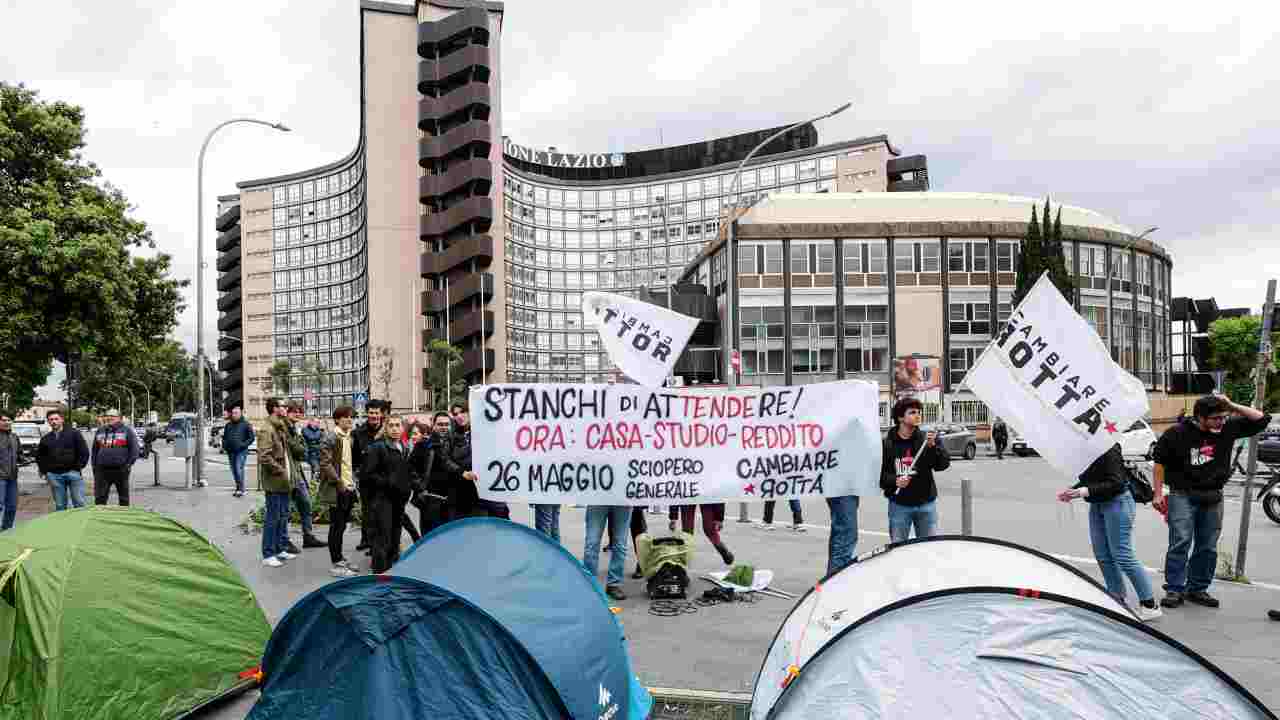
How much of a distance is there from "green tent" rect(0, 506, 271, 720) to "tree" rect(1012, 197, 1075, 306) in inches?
1676

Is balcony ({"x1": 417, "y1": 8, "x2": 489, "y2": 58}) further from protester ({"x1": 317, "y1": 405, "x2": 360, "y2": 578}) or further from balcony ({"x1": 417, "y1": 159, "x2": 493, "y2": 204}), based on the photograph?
protester ({"x1": 317, "y1": 405, "x2": 360, "y2": 578})

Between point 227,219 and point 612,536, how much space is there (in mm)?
105651

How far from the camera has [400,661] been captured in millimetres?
3719

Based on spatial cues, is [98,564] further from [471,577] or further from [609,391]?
[609,391]

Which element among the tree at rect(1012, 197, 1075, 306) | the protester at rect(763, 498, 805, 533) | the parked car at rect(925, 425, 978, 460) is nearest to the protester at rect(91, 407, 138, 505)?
the protester at rect(763, 498, 805, 533)

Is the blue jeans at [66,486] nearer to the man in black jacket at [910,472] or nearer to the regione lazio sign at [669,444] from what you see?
the regione lazio sign at [669,444]

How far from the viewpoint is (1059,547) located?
10.6m

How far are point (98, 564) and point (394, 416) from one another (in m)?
3.89

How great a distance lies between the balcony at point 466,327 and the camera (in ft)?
206

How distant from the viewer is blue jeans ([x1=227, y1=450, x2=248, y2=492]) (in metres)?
17.1

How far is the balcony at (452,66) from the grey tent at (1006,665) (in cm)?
6516

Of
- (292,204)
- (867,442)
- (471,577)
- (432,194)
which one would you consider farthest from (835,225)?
(292,204)

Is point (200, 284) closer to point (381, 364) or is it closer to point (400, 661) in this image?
point (400, 661)

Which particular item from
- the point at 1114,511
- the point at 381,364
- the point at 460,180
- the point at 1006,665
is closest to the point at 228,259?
the point at 381,364
